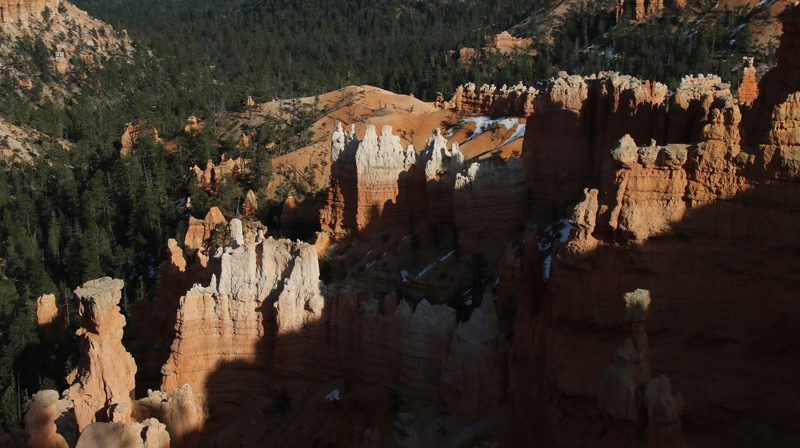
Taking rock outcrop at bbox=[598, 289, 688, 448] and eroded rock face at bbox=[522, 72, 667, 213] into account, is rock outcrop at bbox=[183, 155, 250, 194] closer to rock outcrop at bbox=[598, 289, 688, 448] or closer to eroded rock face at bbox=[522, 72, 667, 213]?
eroded rock face at bbox=[522, 72, 667, 213]

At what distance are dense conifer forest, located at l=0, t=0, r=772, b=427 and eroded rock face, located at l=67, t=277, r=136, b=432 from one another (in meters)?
17.0

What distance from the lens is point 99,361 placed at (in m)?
23.9

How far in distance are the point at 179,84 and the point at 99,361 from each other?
4120 inches

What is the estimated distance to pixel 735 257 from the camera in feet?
63.6

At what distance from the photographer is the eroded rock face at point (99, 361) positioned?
2364cm

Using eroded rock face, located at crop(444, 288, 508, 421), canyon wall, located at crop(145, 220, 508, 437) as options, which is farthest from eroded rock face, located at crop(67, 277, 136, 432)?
eroded rock face, located at crop(444, 288, 508, 421)

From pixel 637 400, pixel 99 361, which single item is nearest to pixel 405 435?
pixel 637 400

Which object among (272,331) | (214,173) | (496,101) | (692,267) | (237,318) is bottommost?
(272,331)

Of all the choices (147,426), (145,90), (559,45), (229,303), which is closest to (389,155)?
(229,303)

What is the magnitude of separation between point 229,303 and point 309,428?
19.9 feet

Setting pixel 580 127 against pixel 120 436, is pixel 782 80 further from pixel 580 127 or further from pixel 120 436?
pixel 120 436

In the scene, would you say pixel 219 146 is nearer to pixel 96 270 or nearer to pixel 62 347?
pixel 96 270

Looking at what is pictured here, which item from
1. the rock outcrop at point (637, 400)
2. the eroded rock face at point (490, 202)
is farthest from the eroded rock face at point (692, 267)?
the eroded rock face at point (490, 202)

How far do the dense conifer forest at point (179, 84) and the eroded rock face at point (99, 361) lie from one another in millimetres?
17007
